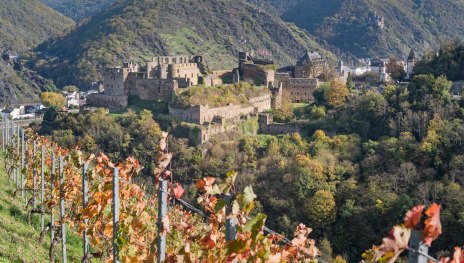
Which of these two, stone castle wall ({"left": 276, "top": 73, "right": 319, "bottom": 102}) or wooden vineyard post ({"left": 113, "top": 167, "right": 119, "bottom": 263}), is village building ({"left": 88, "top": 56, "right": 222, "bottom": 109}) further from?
wooden vineyard post ({"left": 113, "top": 167, "right": 119, "bottom": 263})

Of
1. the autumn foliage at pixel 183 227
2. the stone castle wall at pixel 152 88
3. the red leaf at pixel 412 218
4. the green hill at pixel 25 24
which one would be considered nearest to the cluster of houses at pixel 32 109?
the stone castle wall at pixel 152 88

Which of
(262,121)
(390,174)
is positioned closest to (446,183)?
(390,174)

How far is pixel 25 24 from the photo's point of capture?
4690 inches

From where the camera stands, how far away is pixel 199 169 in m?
33.9

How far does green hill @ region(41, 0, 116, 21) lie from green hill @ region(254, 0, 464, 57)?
62.8 metres

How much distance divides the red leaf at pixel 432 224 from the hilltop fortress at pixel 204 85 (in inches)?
1276

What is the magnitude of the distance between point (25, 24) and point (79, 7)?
6730 cm

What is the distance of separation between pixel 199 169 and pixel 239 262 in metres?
29.2

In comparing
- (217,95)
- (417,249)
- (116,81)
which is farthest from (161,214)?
(116,81)

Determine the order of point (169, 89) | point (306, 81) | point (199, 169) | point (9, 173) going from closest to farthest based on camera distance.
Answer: point (9, 173)
point (199, 169)
point (169, 89)
point (306, 81)

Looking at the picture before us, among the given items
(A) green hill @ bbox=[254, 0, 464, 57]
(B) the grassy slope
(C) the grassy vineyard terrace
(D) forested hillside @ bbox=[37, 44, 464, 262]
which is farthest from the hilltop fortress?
(A) green hill @ bbox=[254, 0, 464, 57]

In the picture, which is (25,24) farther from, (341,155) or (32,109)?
(341,155)

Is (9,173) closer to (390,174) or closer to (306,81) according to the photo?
(390,174)

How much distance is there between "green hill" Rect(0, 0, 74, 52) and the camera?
108 metres
